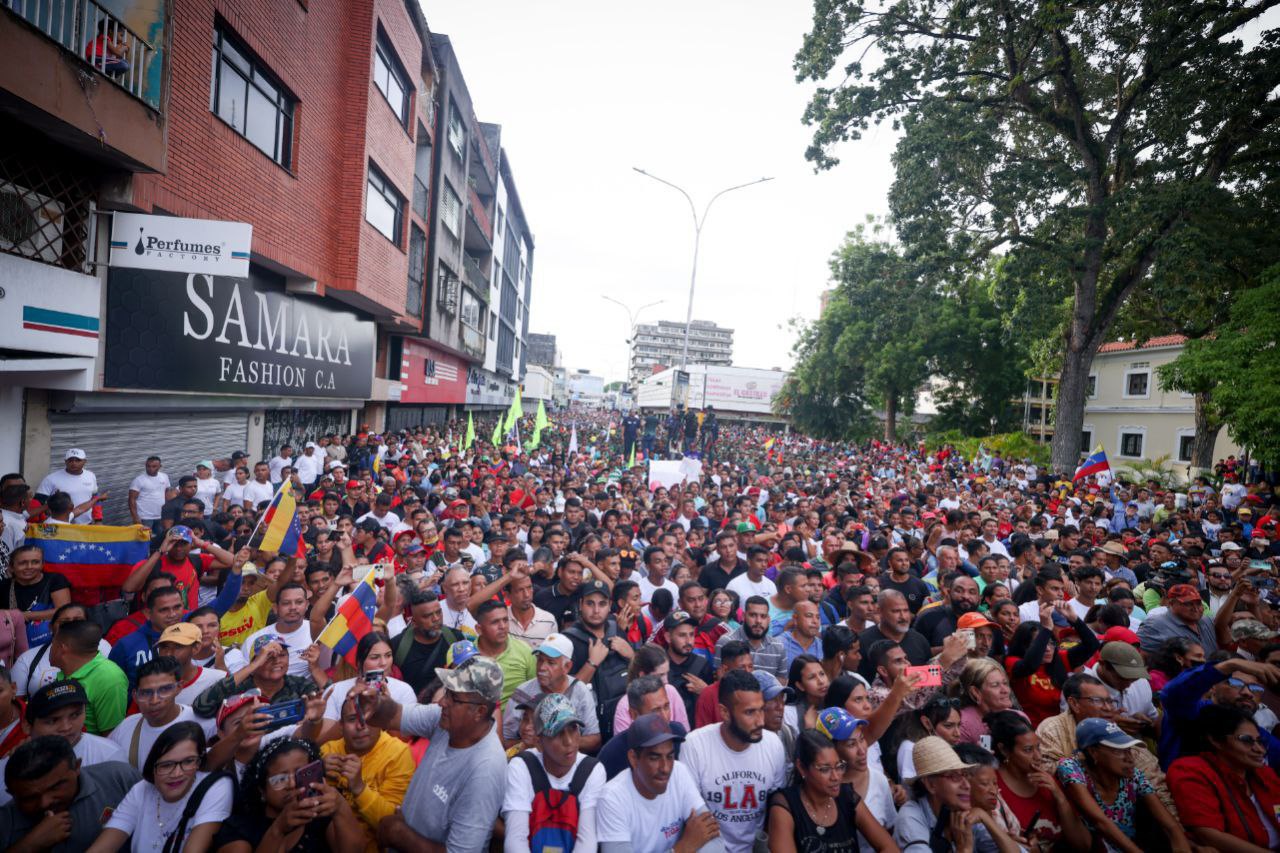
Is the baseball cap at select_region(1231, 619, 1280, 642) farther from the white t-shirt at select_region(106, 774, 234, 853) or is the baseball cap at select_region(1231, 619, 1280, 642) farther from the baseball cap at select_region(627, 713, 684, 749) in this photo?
the white t-shirt at select_region(106, 774, 234, 853)

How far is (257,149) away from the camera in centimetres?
1087

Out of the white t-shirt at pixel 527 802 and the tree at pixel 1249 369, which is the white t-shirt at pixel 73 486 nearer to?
the white t-shirt at pixel 527 802

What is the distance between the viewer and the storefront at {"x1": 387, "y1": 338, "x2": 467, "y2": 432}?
2280cm

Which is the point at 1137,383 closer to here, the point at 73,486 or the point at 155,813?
the point at 73,486

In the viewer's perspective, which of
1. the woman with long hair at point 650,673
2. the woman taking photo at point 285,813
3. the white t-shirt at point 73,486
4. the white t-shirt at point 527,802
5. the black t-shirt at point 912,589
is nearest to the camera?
the woman taking photo at point 285,813

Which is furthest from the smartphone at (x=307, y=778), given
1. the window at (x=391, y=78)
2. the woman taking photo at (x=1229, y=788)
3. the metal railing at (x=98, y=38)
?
the window at (x=391, y=78)

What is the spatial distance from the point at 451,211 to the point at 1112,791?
83.0 feet

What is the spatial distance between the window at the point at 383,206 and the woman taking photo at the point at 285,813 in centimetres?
1399

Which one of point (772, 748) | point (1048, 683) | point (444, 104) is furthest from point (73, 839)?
point (444, 104)

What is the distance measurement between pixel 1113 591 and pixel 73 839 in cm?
805

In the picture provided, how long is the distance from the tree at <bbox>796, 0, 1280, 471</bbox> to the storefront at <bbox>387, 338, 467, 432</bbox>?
47.7 feet

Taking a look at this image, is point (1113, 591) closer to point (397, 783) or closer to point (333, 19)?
point (397, 783)

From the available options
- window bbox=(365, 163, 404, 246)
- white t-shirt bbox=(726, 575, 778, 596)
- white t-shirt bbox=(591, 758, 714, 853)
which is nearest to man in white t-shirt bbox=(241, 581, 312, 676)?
white t-shirt bbox=(591, 758, 714, 853)

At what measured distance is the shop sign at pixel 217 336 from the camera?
8438 mm
